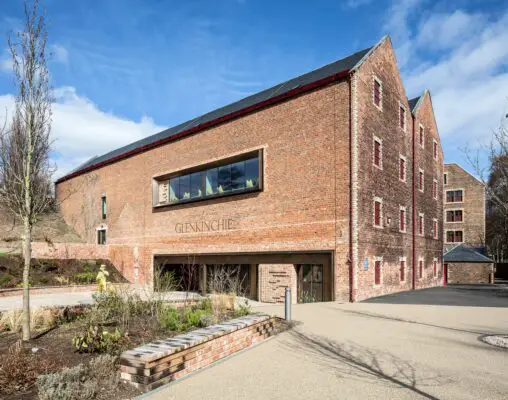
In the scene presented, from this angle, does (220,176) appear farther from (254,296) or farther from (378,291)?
(378,291)

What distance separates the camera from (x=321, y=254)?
1825 centimetres

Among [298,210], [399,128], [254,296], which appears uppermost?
[399,128]

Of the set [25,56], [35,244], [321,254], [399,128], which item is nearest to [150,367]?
[25,56]

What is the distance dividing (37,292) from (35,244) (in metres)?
5.59

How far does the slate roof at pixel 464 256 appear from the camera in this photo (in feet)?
119

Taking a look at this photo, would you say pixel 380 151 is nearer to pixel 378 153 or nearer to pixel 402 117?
pixel 378 153

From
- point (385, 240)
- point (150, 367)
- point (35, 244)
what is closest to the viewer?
point (150, 367)

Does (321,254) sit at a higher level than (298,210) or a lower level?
lower

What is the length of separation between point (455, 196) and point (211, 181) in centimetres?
3510

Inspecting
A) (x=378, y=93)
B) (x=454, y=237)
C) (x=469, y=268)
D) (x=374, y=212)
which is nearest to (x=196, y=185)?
(x=374, y=212)

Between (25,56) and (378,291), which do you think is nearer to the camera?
(25,56)

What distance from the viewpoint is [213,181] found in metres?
24.3

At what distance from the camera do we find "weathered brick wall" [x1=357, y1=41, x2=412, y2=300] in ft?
59.1

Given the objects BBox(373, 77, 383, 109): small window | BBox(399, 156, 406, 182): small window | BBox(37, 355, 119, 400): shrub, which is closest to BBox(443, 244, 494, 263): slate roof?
BBox(399, 156, 406, 182): small window
